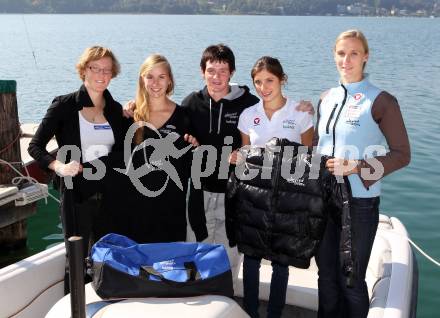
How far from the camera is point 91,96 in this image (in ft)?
12.1

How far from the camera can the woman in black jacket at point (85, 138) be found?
3.56 meters

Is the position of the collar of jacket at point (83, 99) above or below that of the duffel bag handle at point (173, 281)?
above

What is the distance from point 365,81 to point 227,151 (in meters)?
1.13

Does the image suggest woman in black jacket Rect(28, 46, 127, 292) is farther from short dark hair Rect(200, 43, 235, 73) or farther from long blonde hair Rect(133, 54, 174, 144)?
short dark hair Rect(200, 43, 235, 73)

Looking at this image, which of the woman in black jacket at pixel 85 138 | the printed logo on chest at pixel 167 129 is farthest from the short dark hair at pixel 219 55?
the woman in black jacket at pixel 85 138

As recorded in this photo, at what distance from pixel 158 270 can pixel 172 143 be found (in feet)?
3.70

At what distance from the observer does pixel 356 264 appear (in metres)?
3.03

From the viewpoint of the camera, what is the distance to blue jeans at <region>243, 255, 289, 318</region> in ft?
11.4

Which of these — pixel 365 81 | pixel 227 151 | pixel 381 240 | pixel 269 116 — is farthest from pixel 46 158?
pixel 381 240

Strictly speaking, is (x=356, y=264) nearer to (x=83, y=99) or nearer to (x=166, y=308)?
(x=166, y=308)

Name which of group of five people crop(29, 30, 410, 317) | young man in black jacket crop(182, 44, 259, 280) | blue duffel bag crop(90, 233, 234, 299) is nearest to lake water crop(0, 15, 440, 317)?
group of five people crop(29, 30, 410, 317)

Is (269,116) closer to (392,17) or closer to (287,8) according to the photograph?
(287,8)

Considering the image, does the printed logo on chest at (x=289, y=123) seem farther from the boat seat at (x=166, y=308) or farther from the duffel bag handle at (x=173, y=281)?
the boat seat at (x=166, y=308)

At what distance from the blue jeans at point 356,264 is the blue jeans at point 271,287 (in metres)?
0.25
